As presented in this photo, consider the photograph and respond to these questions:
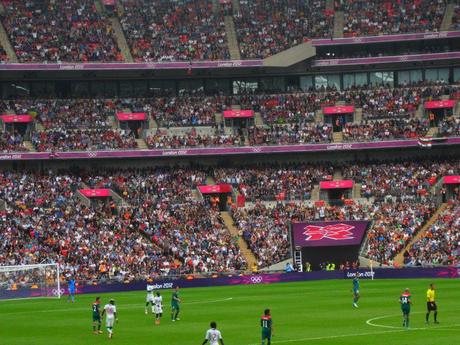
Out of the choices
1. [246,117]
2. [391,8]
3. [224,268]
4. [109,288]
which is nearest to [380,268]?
[224,268]

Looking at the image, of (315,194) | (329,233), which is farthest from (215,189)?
(329,233)

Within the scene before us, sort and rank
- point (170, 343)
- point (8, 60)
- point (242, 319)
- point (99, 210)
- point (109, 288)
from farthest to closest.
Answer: point (8, 60)
point (99, 210)
point (109, 288)
point (242, 319)
point (170, 343)

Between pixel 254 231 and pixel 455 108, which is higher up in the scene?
pixel 455 108

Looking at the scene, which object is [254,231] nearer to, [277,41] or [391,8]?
[277,41]

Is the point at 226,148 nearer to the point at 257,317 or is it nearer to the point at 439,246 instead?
the point at 439,246

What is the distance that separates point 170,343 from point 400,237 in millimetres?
48073

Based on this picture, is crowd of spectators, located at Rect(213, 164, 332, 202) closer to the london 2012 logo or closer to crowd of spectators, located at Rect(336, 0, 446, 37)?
the london 2012 logo

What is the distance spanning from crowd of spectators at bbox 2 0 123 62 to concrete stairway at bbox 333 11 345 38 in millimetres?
23747

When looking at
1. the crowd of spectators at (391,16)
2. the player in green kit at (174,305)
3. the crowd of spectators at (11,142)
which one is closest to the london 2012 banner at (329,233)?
the crowd of spectators at (391,16)

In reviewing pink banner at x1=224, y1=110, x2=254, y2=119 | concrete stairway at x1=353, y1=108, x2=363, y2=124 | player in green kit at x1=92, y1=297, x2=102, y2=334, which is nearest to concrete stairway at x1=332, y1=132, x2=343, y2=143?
concrete stairway at x1=353, y1=108, x2=363, y2=124

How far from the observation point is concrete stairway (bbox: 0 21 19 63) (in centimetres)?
10012

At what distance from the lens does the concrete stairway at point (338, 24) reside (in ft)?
354

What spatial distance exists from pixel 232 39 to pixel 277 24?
17.6ft

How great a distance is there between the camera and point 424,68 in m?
107
